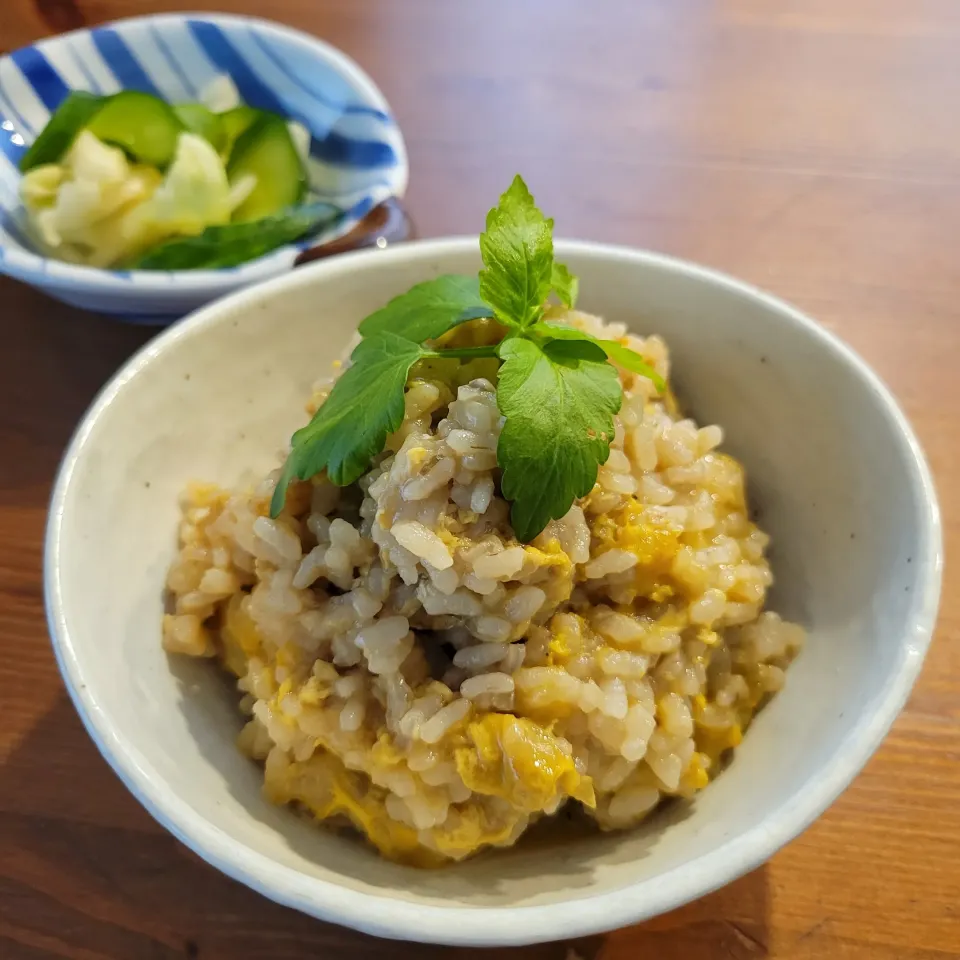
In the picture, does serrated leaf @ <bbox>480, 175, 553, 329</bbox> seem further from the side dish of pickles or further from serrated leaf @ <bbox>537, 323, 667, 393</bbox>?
the side dish of pickles

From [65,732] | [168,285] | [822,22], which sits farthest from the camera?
[822,22]

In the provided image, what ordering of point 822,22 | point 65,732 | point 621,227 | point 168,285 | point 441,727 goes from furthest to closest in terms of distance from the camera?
point 822,22, point 621,227, point 168,285, point 65,732, point 441,727

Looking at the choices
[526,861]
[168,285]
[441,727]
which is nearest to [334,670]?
[441,727]

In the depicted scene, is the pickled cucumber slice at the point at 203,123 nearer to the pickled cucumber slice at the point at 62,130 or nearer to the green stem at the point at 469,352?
the pickled cucumber slice at the point at 62,130

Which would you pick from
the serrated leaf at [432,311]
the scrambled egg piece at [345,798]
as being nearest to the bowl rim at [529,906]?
the scrambled egg piece at [345,798]

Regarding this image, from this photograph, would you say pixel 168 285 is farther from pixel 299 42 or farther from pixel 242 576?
pixel 299 42

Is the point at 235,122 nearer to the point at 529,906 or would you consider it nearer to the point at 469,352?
the point at 469,352
